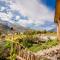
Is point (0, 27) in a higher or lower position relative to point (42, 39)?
higher

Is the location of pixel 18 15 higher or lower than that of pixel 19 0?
lower

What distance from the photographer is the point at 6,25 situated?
238cm

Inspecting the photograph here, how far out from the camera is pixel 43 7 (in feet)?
7.83

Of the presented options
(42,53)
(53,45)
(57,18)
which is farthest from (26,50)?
(57,18)

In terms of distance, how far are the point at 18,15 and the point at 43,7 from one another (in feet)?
1.08

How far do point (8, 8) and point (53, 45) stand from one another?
2.40ft

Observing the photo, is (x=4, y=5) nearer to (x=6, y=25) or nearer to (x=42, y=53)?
(x=6, y=25)

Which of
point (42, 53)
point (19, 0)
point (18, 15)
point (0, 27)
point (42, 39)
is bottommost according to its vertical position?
point (42, 53)

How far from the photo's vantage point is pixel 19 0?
238 centimetres

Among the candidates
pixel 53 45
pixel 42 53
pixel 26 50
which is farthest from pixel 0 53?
A: pixel 53 45

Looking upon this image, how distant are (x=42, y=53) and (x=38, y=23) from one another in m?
0.38

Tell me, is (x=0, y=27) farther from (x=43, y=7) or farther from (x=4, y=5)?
(x=43, y=7)

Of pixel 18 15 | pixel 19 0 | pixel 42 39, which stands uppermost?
pixel 19 0

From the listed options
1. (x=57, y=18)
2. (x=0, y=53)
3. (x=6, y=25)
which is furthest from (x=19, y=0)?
(x=0, y=53)
